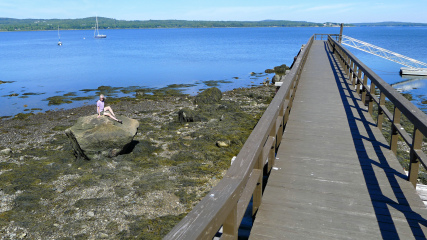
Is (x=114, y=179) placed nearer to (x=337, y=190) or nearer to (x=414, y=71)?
(x=337, y=190)

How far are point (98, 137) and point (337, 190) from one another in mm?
9279

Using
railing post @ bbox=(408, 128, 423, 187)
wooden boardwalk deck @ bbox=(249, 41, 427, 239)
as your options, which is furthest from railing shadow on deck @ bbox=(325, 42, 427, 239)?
railing post @ bbox=(408, 128, 423, 187)

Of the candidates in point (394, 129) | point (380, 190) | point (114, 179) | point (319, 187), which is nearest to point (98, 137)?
point (114, 179)

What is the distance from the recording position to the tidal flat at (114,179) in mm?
8312

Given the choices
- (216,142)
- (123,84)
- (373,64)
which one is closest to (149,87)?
(123,84)

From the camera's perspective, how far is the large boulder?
11750mm

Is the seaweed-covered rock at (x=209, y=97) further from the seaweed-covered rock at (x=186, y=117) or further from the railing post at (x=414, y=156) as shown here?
the railing post at (x=414, y=156)

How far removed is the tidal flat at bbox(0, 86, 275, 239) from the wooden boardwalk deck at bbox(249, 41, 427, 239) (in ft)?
13.1

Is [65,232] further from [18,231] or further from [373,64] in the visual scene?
[373,64]

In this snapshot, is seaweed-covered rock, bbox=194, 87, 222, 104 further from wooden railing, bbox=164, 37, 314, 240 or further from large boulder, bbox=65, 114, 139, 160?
wooden railing, bbox=164, 37, 314, 240

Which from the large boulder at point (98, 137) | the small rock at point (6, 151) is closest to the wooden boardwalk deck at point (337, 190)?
the large boulder at point (98, 137)

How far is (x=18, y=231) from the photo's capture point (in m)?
8.12

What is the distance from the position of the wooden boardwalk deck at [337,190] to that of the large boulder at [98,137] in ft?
22.0

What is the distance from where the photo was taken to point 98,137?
38.9 feet
